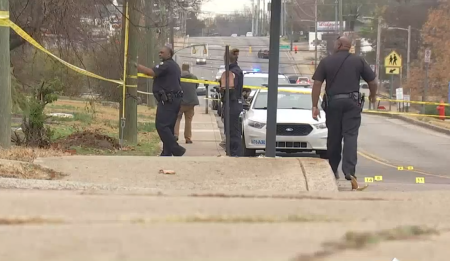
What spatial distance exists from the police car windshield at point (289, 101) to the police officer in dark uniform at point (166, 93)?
464 cm

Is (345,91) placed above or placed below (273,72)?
below

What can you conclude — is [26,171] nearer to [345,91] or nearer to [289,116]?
[345,91]

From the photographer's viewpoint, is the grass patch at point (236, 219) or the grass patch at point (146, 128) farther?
the grass patch at point (146, 128)

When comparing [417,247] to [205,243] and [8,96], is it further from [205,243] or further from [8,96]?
[8,96]

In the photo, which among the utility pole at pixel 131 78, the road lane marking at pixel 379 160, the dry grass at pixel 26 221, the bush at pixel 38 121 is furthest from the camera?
the utility pole at pixel 131 78

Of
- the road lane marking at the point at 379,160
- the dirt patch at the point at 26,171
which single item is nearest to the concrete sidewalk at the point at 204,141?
the road lane marking at the point at 379,160

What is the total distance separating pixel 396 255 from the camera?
4660 mm

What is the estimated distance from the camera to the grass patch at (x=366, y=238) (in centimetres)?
465

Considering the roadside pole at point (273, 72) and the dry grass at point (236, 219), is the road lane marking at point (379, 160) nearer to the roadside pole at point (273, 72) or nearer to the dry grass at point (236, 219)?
the roadside pole at point (273, 72)

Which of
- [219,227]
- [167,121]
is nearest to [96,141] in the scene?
[167,121]

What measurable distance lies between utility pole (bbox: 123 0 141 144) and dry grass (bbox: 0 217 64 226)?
8.96 m

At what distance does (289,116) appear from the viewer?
13.3m

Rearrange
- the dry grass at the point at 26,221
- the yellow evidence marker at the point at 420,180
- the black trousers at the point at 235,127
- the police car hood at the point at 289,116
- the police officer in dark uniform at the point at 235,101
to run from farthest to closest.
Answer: the police car hood at the point at 289,116 → the black trousers at the point at 235,127 → the police officer in dark uniform at the point at 235,101 → the yellow evidence marker at the point at 420,180 → the dry grass at the point at 26,221

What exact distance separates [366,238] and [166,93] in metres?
5.13
